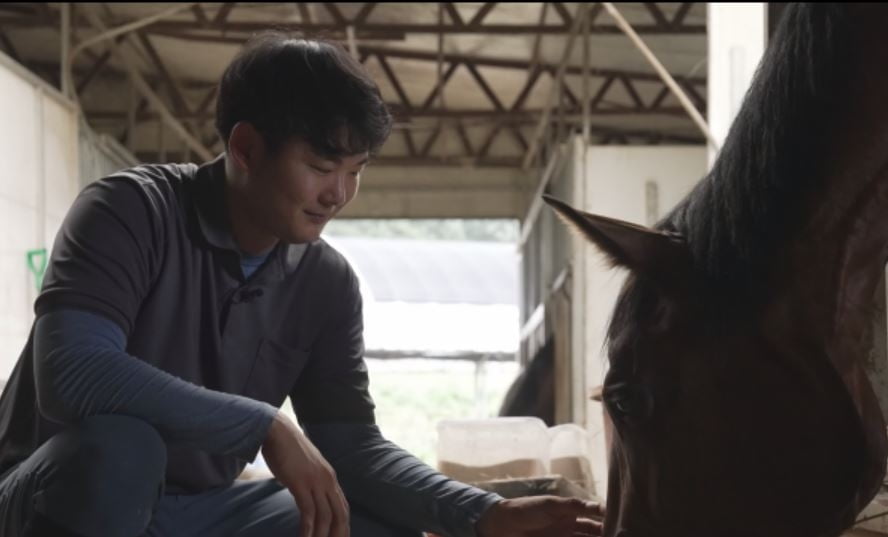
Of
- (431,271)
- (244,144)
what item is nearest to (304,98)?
(244,144)

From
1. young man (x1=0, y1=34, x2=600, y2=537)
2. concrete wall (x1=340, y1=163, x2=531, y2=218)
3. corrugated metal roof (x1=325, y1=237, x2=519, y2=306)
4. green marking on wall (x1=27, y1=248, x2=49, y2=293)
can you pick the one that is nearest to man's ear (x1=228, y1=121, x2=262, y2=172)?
young man (x1=0, y1=34, x2=600, y2=537)

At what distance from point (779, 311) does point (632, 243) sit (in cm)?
21

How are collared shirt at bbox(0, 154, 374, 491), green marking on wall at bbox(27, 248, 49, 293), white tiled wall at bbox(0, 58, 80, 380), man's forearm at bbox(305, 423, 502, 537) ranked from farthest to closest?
green marking on wall at bbox(27, 248, 49, 293) < white tiled wall at bbox(0, 58, 80, 380) < man's forearm at bbox(305, 423, 502, 537) < collared shirt at bbox(0, 154, 374, 491)

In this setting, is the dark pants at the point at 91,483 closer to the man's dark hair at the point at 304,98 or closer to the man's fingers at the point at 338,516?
the man's fingers at the point at 338,516

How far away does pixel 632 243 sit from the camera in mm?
1901

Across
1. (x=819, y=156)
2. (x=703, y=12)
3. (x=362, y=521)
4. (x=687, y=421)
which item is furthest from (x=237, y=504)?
(x=703, y=12)

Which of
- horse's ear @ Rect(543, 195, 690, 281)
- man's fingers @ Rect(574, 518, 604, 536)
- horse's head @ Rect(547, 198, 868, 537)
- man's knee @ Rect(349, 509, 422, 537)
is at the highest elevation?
horse's ear @ Rect(543, 195, 690, 281)

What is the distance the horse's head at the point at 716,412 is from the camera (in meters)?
1.88

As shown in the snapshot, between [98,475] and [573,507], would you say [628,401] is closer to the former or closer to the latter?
[573,507]

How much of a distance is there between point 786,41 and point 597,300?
22.0 ft

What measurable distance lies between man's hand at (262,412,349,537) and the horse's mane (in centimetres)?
59

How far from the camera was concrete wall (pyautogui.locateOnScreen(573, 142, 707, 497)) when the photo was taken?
28.3ft

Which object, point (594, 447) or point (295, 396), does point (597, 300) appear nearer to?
point (594, 447)

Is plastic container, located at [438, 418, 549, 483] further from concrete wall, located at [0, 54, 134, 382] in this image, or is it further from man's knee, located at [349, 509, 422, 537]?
concrete wall, located at [0, 54, 134, 382]
